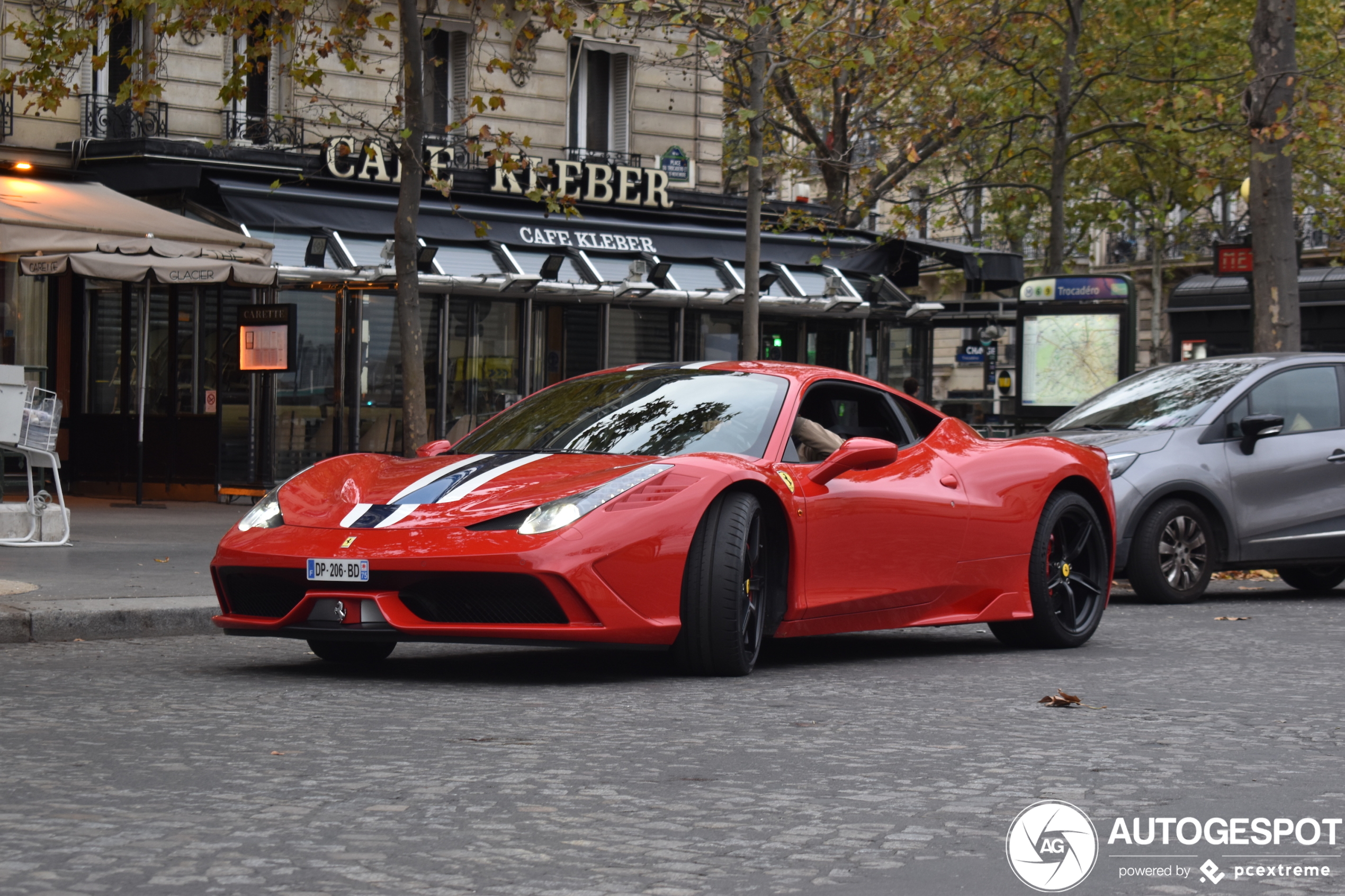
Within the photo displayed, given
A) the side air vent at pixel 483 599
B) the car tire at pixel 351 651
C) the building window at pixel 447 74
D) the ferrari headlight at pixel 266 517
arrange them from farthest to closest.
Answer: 1. the building window at pixel 447 74
2. the car tire at pixel 351 651
3. the ferrari headlight at pixel 266 517
4. the side air vent at pixel 483 599

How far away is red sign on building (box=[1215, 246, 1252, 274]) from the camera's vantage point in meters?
17.8

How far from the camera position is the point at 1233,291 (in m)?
45.2

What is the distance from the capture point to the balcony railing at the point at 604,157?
26.0 m

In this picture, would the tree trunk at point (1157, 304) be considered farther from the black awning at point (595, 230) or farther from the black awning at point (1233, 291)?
the black awning at point (595, 230)

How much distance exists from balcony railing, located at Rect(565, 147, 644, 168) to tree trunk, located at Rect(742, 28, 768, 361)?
701cm

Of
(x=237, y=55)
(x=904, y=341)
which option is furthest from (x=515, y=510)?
(x=904, y=341)

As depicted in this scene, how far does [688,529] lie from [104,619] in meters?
3.63

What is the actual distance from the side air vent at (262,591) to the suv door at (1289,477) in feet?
23.4

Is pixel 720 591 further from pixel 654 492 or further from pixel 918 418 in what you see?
pixel 918 418

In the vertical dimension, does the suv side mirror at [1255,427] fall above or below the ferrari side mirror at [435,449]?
above

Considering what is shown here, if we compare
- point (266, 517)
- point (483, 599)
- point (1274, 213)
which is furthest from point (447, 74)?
point (483, 599)

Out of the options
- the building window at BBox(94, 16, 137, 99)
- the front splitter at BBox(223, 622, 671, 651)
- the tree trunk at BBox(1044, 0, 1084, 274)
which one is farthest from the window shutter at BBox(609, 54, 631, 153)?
the front splitter at BBox(223, 622, 671, 651)

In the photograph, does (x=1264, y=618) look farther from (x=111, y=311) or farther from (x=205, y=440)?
(x=111, y=311)

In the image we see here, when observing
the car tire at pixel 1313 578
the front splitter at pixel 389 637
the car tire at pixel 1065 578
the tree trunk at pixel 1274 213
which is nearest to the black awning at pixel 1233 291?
the tree trunk at pixel 1274 213
